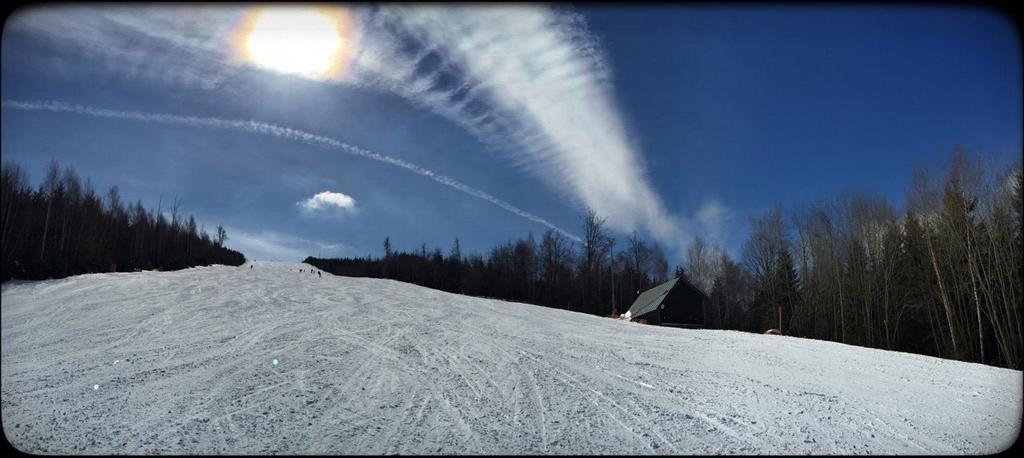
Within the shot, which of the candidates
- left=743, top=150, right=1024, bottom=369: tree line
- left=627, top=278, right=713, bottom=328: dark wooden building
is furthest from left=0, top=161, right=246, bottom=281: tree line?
left=627, top=278, right=713, bottom=328: dark wooden building

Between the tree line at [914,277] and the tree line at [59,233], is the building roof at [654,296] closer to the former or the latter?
the tree line at [914,277]

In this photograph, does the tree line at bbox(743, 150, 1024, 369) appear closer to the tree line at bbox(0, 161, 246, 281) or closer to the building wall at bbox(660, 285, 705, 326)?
the building wall at bbox(660, 285, 705, 326)

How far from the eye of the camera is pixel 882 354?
11188 mm

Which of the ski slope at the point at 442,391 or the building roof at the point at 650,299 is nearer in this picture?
the ski slope at the point at 442,391

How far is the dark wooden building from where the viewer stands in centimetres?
2988

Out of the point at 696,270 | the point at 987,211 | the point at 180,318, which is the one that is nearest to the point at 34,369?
the point at 180,318

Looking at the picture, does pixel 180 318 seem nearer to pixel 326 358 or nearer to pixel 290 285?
pixel 326 358

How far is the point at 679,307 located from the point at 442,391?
89.3 feet

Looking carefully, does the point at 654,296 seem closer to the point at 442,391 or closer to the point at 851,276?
the point at 851,276

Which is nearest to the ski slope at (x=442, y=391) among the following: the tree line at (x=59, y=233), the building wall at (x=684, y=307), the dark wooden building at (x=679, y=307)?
the tree line at (x=59, y=233)

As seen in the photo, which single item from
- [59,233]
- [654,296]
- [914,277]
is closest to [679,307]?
[654,296]

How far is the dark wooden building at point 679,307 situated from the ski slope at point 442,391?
724 inches

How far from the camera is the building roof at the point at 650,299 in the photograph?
30130 mm

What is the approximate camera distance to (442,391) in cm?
604
